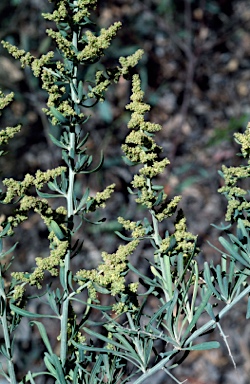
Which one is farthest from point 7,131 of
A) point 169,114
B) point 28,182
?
point 169,114

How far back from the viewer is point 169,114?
2057 millimetres

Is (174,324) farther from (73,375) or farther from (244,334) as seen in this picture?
(244,334)

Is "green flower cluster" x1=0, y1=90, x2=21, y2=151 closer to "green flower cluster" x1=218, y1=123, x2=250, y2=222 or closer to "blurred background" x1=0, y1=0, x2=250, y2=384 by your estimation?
"green flower cluster" x1=218, y1=123, x2=250, y2=222

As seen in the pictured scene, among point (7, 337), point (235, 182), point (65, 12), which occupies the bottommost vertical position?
point (7, 337)

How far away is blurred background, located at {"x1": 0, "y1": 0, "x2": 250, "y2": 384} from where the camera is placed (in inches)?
61.5

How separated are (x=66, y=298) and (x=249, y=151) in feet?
0.51

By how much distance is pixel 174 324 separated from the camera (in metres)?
0.38

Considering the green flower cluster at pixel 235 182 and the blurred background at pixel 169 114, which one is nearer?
the green flower cluster at pixel 235 182

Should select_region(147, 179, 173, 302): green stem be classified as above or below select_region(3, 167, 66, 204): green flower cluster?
below

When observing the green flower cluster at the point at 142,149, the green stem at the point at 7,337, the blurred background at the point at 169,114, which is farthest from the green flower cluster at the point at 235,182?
the blurred background at the point at 169,114

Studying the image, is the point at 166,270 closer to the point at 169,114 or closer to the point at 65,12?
the point at 65,12

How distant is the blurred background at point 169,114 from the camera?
1562mm

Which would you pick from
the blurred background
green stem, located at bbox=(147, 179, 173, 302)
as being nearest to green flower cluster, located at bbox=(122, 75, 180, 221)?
green stem, located at bbox=(147, 179, 173, 302)

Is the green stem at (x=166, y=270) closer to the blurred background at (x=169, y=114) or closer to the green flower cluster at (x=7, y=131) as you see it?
the green flower cluster at (x=7, y=131)
